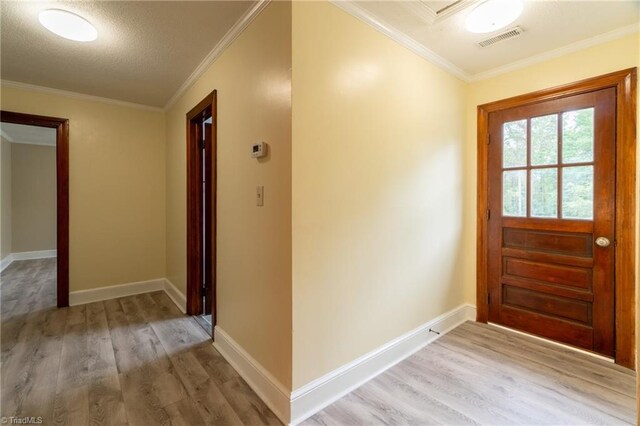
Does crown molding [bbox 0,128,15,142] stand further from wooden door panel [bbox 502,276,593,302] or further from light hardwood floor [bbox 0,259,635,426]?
wooden door panel [bbox 502,276,593,302]

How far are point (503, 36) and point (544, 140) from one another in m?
0.95

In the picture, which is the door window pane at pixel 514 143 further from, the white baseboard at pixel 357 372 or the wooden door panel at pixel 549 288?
the white baseboard at pixel 357 372

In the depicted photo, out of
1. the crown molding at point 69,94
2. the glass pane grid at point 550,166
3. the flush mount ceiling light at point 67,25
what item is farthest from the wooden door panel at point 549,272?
the crown molding at point 69,94

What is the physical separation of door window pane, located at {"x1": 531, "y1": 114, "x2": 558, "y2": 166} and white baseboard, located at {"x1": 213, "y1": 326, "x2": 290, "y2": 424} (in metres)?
2.72

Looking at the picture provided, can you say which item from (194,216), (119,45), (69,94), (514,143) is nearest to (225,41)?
(119,45)

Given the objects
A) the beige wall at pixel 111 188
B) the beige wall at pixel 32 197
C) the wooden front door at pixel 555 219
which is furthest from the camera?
the beige wall at pixel 32 197

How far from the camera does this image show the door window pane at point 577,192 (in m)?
2.26

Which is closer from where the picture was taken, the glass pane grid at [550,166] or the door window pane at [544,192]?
the glass pane grid at [550,166]

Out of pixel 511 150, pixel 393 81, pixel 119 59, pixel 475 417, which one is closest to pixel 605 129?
pixel 511 150

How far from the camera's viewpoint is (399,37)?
213 cm

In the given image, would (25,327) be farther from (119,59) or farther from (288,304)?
(288,304)

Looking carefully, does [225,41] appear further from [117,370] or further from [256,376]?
[117,370]

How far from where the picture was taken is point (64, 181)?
10.6 ft

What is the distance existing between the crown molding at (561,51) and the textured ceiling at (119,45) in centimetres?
231
